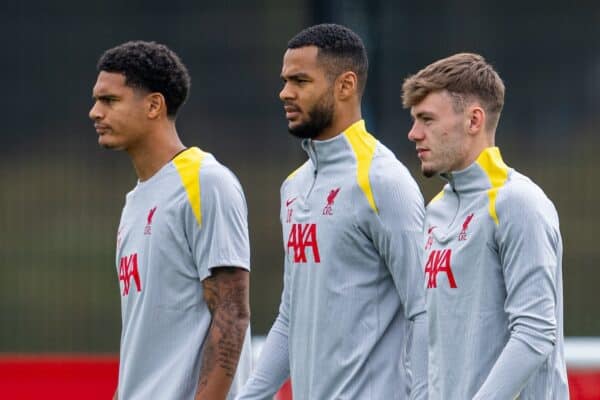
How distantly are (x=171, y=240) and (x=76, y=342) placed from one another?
6600 millimetres

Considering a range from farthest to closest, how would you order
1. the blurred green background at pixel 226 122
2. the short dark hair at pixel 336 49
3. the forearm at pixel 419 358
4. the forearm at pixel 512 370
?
1. the blurred green background at pixel 226 122
2. the short dark hair at pixel 336 49
3. the forearm at pixel 419 358
4. the forearm at pixel 512 370

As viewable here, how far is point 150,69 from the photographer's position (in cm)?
463

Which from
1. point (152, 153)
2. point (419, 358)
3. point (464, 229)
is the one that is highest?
point (152, 153)

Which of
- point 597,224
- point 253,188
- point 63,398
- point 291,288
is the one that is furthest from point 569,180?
point 291,288

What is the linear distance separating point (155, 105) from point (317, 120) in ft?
1.71

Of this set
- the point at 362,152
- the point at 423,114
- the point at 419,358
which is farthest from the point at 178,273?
the point at 423,114

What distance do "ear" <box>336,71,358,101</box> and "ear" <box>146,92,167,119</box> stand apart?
54 centimetres

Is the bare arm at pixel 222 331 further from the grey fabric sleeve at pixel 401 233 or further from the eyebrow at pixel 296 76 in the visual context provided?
the eyebrow at pixel 296 76

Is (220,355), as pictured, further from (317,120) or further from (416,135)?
(416,135)

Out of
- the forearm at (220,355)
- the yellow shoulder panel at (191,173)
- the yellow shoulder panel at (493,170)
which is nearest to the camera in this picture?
the yellow shoulder panel at (493,170)

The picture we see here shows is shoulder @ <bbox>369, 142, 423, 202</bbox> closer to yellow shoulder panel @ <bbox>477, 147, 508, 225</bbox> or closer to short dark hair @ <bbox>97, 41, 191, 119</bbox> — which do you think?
yellow shoulder panel @ <bbox>477, 147, 508, 225</bbox>

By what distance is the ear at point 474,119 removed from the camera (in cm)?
405

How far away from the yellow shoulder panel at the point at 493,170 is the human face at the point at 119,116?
1094mm

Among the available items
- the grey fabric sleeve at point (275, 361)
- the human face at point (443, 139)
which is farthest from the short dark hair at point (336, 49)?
the grey fabric sleeve at point (275, 361)
